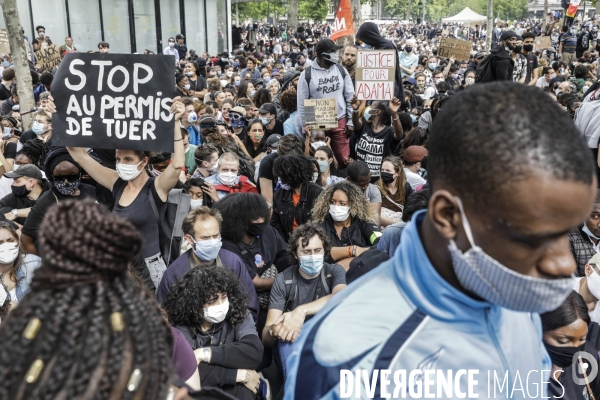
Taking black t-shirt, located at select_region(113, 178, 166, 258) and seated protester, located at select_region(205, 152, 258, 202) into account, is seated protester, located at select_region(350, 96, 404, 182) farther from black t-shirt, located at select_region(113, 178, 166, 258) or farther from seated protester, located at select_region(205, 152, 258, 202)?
black t-shirt, located at select_region(113, 178, 166, 258)

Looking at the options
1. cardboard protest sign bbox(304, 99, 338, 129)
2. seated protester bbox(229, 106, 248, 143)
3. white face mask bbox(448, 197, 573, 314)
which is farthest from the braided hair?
seated protester bbox(229, 106, 248, 143)

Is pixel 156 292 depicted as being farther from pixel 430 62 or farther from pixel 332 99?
pixel 430 62

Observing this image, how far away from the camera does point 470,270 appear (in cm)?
135

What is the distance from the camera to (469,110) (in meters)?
1.34

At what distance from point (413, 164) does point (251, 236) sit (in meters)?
2.45

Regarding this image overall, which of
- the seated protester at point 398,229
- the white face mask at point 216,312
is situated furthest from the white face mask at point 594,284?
the white face mask at point 216,312

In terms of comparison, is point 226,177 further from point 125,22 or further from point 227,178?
point 125,22

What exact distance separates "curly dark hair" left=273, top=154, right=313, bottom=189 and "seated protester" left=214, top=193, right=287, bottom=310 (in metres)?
0.70

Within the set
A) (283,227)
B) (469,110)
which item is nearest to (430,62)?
(283,227)

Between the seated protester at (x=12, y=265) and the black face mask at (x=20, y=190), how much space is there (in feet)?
4.49

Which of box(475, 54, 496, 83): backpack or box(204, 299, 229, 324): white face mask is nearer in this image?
box(204, 299, 229, 324): white face mask

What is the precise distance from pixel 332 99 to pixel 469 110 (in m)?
6.40

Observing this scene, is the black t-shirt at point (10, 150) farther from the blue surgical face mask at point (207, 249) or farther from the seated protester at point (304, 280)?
the seated protester at point (304, 280)

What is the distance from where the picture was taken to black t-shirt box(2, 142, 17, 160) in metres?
7.87
